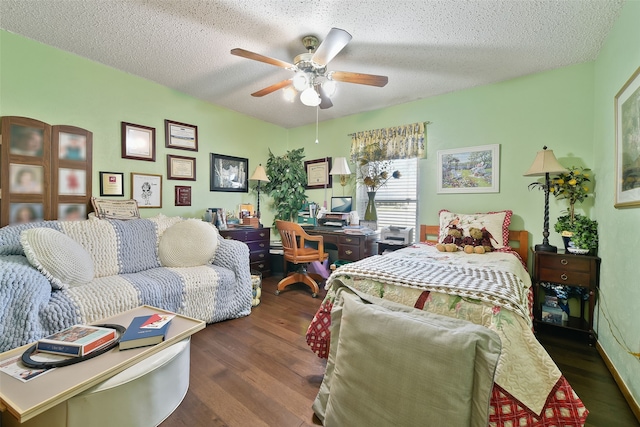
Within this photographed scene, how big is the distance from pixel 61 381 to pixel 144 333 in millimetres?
322

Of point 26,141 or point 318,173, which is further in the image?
point 318,173

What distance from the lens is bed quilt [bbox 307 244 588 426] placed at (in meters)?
1.06

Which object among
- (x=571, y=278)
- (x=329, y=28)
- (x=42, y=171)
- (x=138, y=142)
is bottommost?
(x=571, y=278)

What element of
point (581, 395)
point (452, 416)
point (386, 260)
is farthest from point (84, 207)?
point (581, 395)

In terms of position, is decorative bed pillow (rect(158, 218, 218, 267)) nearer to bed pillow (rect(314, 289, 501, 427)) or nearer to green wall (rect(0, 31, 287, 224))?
green wall (rect(0, 31, 287, 224))

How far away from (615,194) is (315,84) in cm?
238

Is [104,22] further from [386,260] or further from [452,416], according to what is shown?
[452,416]

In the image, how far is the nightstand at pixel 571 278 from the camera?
2150 millimetres

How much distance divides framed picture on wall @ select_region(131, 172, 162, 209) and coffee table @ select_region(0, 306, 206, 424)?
81.6 inches

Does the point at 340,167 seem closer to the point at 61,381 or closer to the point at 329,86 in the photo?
the point at 329,86

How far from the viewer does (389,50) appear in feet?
7.79

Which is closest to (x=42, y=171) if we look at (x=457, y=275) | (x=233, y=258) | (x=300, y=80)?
(x=233, y=258)

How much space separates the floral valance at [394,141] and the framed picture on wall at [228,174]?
167cm

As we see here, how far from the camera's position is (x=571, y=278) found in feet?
7.30
